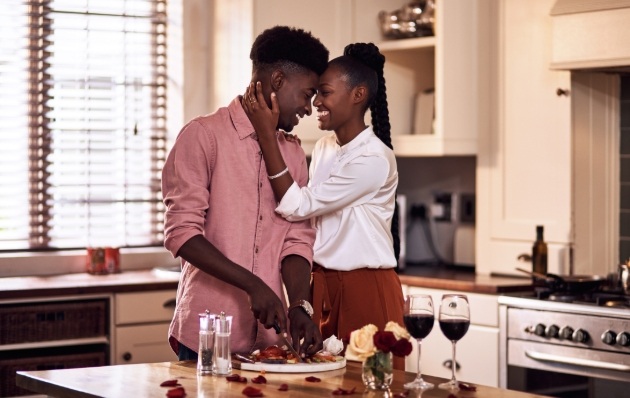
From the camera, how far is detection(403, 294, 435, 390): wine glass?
2145 millimetres

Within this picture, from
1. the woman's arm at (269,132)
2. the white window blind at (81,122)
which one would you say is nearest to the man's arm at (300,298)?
the woman's arm at (269,132)

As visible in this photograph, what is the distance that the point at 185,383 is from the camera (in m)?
2.16

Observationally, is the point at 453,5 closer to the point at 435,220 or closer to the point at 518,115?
the point at 518,115

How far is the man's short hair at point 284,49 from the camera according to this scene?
2543 millimetres

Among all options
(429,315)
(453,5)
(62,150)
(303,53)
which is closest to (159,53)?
(62,150)

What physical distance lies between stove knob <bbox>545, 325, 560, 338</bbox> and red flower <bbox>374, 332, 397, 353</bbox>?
1714 mm

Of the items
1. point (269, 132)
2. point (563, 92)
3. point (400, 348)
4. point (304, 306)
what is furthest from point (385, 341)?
point (563, 92)

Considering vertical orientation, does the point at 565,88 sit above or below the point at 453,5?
below

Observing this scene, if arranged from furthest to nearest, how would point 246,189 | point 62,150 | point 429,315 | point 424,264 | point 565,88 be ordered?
1. point 424,264
2. point 62,150
3. point 565,88
4. point 246,189
5. point 429,315

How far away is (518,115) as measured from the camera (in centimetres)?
423

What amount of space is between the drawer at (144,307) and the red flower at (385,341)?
2.04m

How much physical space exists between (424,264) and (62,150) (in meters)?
1.68

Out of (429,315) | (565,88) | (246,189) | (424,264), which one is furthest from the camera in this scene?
(424,264)

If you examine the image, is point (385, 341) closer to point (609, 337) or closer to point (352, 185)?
point (352, 185)
